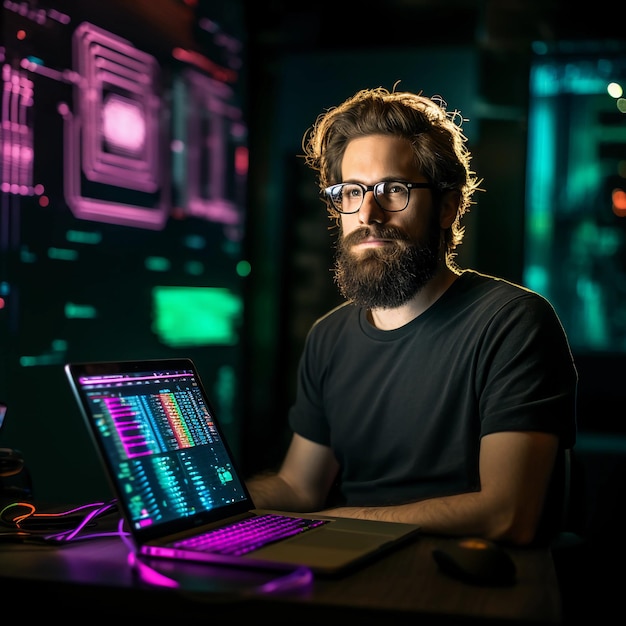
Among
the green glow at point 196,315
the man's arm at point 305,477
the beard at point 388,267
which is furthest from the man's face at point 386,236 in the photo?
the green glow at point 196,315

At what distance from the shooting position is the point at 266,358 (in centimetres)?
462

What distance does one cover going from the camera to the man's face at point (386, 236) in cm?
200

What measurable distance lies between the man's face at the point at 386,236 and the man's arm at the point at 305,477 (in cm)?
39

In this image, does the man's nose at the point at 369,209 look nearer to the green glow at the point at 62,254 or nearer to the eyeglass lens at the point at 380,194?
the eyeglass lens at the point at 380,194

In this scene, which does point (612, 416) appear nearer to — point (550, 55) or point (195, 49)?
point (550, 55)

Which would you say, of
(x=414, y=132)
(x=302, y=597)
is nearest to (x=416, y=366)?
(x=414, y=132)

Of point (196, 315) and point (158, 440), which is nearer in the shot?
point (158, 440)

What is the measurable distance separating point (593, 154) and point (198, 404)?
13.5 feet

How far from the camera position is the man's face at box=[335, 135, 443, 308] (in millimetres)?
1995

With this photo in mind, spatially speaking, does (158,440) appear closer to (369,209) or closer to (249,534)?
(249,534)

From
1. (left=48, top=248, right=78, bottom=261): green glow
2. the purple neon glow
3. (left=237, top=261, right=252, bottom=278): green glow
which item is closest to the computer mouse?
the purple neon glow

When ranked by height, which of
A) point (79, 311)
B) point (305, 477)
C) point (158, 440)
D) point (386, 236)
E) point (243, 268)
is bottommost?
point (305, 477)

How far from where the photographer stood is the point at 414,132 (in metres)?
2.14

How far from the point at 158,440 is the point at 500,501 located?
0.64m
